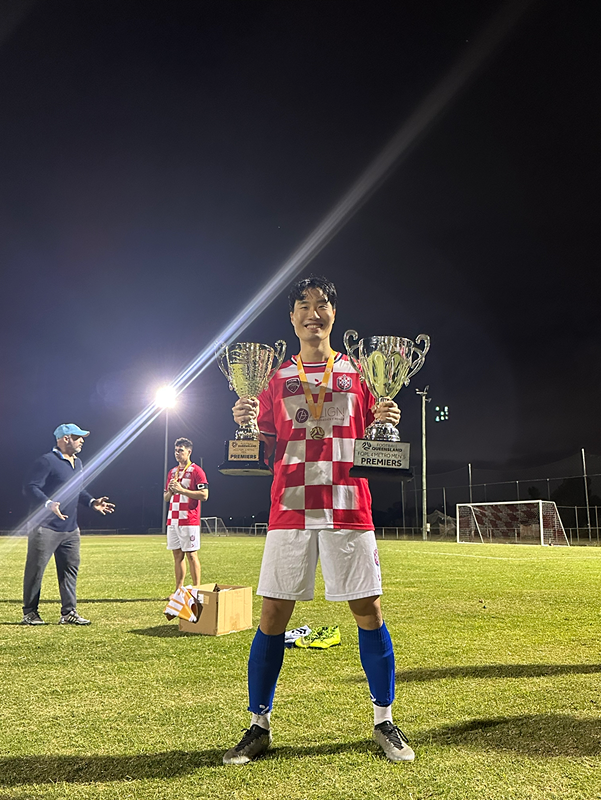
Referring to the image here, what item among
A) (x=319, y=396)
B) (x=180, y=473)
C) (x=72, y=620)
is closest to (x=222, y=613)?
(x=72, y=620)

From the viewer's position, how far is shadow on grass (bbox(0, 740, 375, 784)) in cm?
269

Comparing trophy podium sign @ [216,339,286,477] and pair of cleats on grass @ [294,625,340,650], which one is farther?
pair of cleats on grass @ [294,625,340,650]

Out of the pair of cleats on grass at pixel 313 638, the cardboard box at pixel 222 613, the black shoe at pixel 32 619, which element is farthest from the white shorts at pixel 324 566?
the black shoe at pixel 32 619

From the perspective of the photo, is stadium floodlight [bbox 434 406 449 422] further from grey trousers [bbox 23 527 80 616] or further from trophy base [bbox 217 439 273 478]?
trophy base [bbox 217 439 273 478]

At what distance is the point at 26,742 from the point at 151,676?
137cm

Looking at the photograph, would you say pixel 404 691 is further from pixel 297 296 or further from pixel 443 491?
pixel 443 491

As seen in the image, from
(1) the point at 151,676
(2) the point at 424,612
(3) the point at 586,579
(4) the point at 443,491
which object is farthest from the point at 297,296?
(4) the point at 443,491

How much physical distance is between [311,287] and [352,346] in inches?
15.8

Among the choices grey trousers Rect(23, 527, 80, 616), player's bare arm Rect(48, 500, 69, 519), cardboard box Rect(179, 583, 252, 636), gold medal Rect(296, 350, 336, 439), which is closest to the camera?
gold medal Rect(296, 350, 336, 439)

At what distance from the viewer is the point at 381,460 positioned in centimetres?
297

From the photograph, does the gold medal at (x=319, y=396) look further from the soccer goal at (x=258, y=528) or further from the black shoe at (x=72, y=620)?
the soccer goal at (x=258, y=528)

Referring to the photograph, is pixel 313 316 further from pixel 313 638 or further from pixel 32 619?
pixel 32 619

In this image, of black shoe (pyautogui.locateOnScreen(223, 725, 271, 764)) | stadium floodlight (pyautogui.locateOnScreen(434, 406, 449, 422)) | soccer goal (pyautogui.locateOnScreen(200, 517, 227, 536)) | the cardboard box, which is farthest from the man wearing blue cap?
soccer goal (pyautogui.locateOnScreen(200, 517, 227, 536))

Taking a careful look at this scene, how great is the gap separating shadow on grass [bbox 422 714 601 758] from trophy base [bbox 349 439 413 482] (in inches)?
52.3
